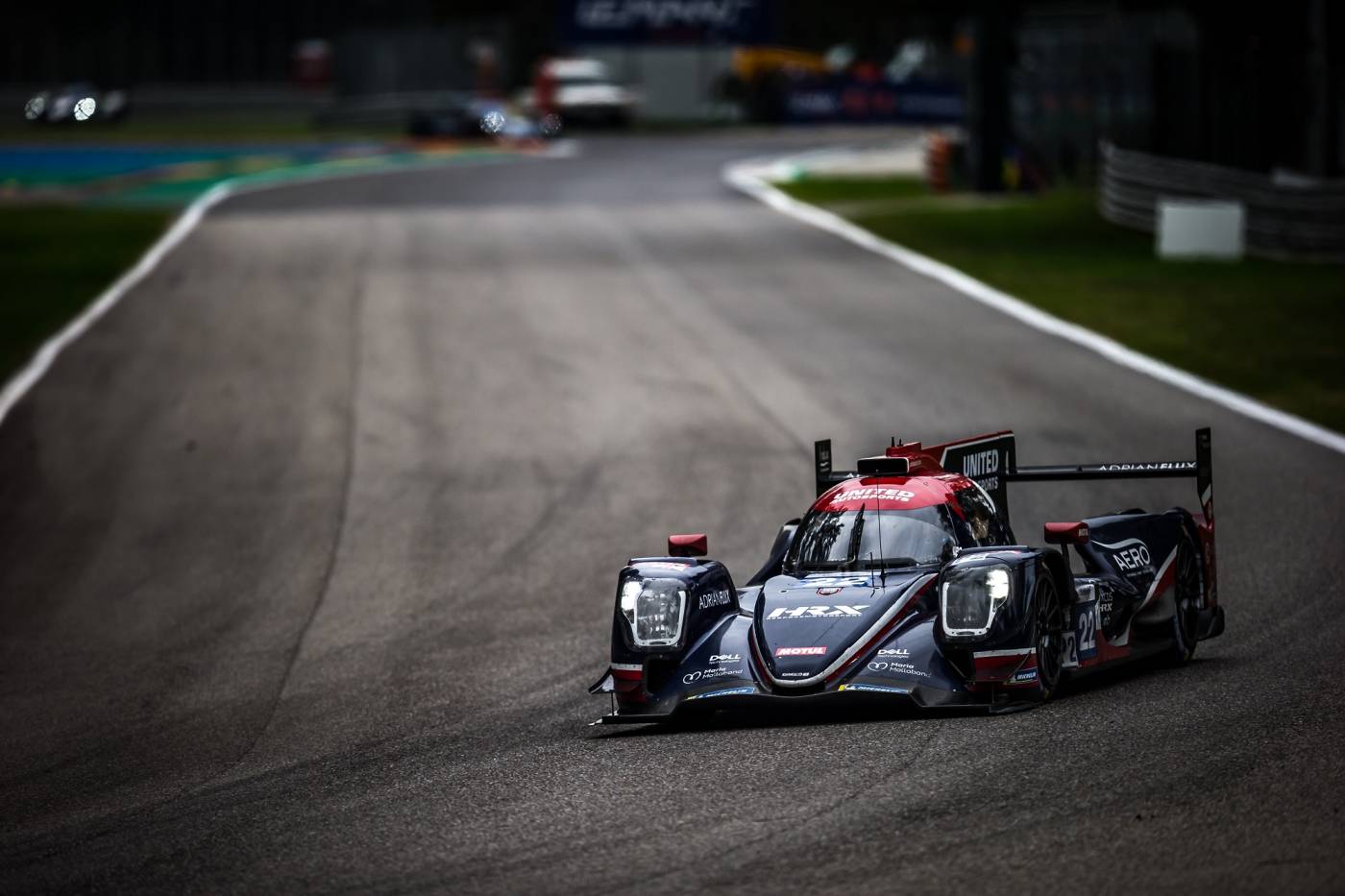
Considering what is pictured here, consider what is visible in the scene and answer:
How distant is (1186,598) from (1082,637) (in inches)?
56.1

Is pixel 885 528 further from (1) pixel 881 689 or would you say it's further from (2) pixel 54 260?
(2) pixel 54 260

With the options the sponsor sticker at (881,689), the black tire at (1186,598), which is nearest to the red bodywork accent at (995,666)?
the sponsor sticker at (881,689)

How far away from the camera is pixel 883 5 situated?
116062mm

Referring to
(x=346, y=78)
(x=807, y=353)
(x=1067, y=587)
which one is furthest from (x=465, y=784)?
(x=346, y=78)

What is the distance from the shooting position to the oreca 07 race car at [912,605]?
33.9 feet

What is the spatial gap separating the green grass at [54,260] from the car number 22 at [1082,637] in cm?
1795

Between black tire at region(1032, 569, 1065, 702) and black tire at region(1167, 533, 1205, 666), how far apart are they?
1494 millimetres

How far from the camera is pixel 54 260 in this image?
37000mm

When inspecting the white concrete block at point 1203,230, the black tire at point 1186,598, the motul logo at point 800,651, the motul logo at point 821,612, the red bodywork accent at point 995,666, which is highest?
the motul logo at point 821,612

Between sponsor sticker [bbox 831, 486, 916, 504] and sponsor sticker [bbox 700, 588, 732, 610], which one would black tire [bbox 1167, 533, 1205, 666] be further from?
sponsor sticker [bbox 700, 588, 732, 610]

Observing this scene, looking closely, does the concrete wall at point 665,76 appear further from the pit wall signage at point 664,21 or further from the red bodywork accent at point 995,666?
the red bodywork accent at point 995,666

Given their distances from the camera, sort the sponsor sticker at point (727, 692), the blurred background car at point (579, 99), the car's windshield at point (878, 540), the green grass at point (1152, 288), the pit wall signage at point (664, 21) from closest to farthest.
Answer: the sponsor sticker at point (727, 692) → the car's windshield at point (878, 540) → the green grass at point (1152, 288) → the blurred background car at point (579, 99) → the pit wall signage at point (664, 21)

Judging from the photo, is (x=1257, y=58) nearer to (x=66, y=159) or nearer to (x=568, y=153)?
(x=568, y=153)

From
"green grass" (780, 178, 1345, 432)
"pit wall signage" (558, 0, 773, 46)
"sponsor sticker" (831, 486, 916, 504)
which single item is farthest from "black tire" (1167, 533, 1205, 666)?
"pit wall signage" (558, 0, 773, 46)
